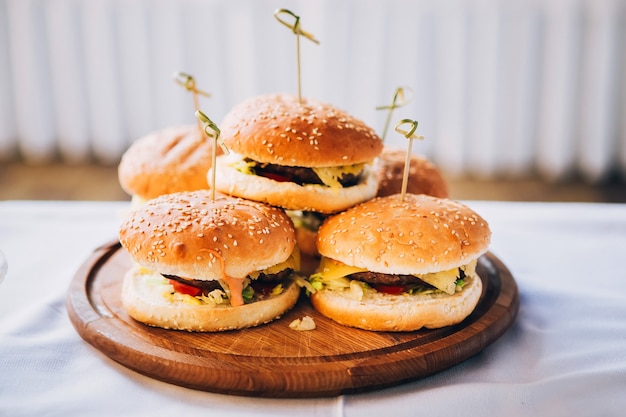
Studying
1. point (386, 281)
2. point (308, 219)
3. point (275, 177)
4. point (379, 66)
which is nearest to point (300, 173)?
point (275, 177)

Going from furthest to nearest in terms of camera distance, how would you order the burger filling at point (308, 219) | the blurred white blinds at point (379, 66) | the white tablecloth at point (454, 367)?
the blurred white blinds at point (379, 66), the burger filling at point (308, 219), the white tablecloth at point (454, 367)

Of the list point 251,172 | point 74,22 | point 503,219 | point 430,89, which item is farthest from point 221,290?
point 74,22

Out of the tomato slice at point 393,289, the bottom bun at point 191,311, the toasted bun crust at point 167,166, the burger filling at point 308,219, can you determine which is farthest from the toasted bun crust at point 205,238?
the toasted bun crust at point 167,166

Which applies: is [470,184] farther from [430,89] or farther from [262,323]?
[262,323]

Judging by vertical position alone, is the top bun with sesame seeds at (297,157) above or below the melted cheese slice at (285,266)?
above

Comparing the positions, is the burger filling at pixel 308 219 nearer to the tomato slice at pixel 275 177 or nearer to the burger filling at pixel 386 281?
the tomato slice at pixel 275 177

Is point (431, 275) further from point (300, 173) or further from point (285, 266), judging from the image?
point (300, 173)
